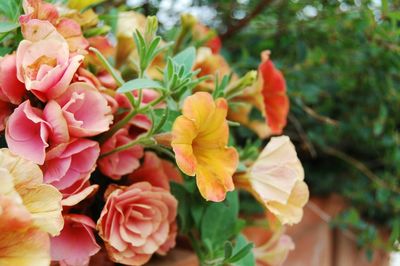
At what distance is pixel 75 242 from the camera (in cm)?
38

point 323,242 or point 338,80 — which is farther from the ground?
point 338,80

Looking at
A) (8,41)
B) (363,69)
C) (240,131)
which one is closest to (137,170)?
(8,41)

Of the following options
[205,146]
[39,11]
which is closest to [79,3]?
[39,11]

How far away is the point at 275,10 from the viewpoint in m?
0.76

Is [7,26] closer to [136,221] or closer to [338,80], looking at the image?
[136,221]

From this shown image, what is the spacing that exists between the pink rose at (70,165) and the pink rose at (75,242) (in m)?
0.02

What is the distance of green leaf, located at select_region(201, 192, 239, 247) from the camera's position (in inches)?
19.0

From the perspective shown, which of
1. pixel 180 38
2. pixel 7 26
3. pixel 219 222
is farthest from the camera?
pixel 180 38

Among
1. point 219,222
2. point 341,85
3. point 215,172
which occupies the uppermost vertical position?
point 215,172

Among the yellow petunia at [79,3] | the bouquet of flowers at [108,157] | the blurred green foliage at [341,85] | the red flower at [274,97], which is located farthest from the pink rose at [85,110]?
the blurred green foliage at [341,85]

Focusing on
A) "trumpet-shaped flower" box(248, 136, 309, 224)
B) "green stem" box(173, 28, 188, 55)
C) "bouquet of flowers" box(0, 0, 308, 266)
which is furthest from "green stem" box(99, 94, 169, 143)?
"green stem" box(173, 28, 188, 55)

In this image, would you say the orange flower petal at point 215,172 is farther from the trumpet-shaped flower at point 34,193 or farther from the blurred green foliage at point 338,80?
the blurred green foliage at point 338,80

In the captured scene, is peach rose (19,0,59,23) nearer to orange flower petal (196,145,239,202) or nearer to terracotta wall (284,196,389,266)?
orange flower petal (196,145,239,202)

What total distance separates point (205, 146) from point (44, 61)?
121 mm
